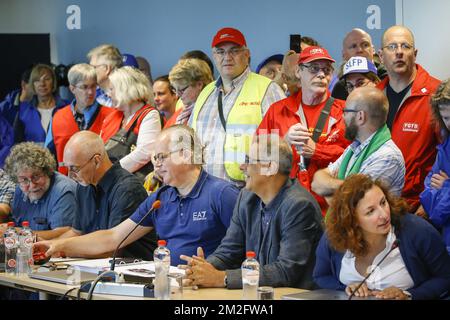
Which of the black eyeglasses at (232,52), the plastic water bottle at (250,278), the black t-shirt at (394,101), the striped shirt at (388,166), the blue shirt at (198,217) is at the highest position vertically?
the black eyeglasses at (232,52)

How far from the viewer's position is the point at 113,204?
4.65 m

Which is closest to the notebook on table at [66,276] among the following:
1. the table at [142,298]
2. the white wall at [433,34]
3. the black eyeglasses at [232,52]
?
the table at [142,298]

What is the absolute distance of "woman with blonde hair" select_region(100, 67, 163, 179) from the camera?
543cm

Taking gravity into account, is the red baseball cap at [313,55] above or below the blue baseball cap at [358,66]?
above

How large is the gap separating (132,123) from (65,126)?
84 cm

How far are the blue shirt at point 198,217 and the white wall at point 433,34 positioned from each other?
6.22 feet

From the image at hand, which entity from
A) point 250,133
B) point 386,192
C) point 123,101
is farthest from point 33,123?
point 386,192

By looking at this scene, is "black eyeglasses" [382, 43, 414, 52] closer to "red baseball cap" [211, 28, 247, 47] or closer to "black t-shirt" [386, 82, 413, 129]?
"black t-shirt" [386, 82, 413, 129]

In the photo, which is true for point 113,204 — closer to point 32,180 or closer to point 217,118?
point 32,180

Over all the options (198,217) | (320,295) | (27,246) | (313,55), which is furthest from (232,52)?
(320,295)

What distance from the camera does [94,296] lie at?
343 centimetres

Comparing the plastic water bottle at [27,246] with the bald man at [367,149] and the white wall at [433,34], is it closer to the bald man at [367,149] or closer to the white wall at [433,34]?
the bald man at [367,149]

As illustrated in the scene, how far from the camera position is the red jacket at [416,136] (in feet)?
13.7

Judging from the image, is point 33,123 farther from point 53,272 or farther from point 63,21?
point 53,272
